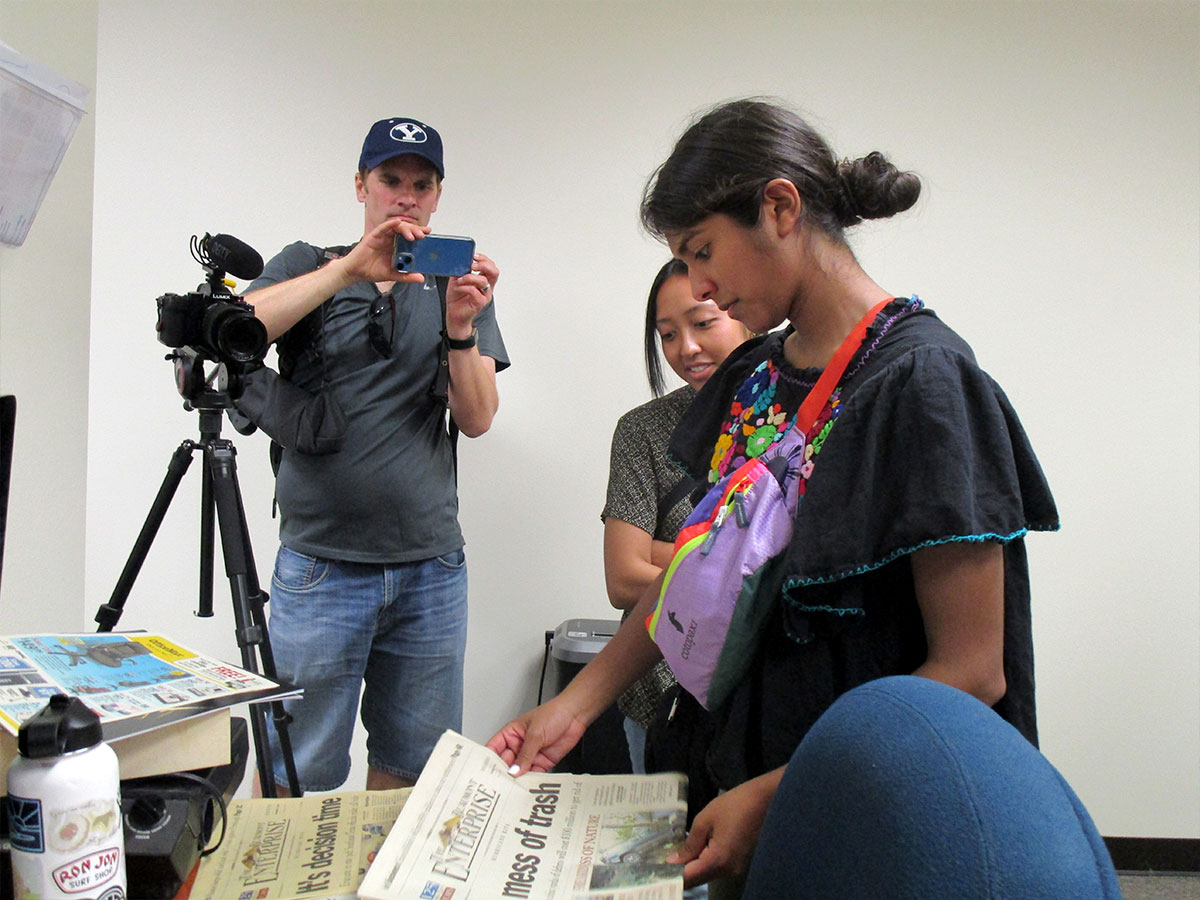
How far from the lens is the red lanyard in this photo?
31.4 inches

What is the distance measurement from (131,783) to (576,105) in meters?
2.09

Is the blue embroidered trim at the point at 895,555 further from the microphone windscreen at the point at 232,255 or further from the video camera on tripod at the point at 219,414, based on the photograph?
the microphone windscreen at the point at 232,255

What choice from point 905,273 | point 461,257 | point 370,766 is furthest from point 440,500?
point 905,273

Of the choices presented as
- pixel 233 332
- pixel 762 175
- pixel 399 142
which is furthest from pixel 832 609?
pixel 399 142

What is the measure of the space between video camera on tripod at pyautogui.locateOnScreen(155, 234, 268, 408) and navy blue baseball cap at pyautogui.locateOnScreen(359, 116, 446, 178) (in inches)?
18.8

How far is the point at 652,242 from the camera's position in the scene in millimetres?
2371

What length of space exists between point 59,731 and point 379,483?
1.14 meters

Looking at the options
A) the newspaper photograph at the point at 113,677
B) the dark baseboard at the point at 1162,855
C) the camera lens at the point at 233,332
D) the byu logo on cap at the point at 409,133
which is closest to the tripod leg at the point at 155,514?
→ the camera lens at the point at 233,332

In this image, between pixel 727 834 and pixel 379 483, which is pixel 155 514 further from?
pixel 727 834

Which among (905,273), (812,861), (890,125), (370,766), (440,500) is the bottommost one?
(370,766)

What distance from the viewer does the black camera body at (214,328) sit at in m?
1.22

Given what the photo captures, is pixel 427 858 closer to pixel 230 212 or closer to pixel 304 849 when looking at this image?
pixel 304 849

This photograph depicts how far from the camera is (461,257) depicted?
5.17 ft

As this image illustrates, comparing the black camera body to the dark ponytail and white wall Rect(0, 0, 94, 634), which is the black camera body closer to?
white wall Rect(0, 0, 94, 634)
